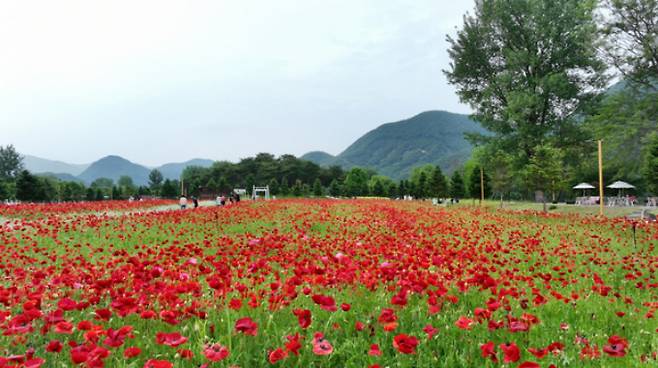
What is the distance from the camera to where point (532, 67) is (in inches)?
944

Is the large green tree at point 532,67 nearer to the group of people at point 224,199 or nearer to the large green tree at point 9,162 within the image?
the group of people at point 224,199

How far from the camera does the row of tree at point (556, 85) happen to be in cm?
2136

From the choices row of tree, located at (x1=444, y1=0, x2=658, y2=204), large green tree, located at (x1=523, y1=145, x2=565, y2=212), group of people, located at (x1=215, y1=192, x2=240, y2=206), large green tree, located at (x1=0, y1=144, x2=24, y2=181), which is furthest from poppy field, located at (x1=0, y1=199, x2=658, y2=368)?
large green tree, located at (x1=0, y1=144, x2=24, y2=181)

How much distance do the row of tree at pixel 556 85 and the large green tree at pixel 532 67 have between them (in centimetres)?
6

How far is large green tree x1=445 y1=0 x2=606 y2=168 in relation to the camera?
2264 centimetres

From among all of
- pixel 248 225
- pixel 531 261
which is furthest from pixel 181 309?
pixel 248 225

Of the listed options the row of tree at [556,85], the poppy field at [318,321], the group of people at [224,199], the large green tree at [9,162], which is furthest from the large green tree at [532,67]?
the large green tree at [9,162]

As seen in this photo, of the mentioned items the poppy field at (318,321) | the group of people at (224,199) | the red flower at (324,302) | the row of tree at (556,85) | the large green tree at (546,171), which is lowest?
the poppy field at (318,321)

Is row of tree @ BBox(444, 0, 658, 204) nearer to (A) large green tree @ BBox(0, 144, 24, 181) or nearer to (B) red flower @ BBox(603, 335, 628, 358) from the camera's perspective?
(B) red flower @ BBox(603, 335, 628, 358)

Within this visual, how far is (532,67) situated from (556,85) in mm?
2245

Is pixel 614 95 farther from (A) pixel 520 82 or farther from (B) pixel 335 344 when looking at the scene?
(B) pixel 335 344

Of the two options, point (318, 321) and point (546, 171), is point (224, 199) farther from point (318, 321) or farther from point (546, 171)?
point (318, 321)

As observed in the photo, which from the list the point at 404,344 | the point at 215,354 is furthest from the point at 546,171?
the point at 215,354

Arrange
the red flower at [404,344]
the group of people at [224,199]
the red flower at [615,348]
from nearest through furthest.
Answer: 1. the red flower at [404,344]
2. the red flower at [615,348]
3. the group of people at [224,199]
